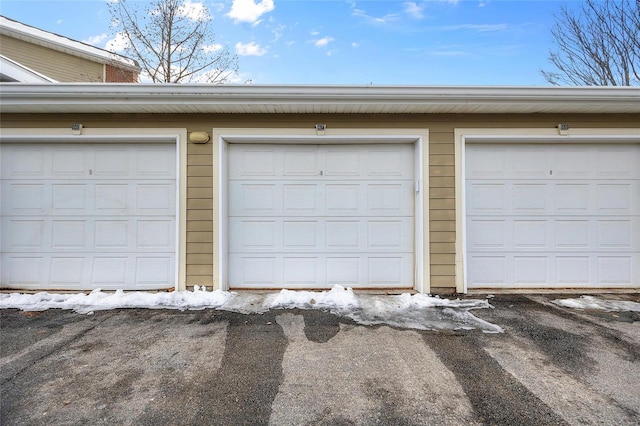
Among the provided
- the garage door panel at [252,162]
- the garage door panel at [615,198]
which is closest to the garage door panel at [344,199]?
the garage door panel at [252,162]

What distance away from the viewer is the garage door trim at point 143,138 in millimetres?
4250

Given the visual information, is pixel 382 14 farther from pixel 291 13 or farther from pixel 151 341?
pixel 151 341

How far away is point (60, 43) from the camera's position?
9062mm

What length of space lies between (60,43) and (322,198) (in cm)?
1021

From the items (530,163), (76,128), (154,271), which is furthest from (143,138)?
(530,163)

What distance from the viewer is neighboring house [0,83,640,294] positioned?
4.29m

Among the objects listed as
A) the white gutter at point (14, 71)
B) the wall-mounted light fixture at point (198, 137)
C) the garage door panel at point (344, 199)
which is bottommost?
the garage door panel at point (344, 199)

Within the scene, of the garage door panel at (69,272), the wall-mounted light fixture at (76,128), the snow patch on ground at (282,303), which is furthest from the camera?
the garage door panel at (69,272)

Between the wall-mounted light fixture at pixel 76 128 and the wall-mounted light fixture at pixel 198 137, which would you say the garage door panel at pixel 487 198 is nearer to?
the wall-mounted light fixture at pixel 198 137

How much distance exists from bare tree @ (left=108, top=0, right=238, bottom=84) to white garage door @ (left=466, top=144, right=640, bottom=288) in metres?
8.88

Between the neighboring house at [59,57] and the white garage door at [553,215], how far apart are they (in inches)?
422

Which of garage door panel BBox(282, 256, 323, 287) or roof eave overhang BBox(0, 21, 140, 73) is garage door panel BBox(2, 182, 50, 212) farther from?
roof eave overhang BBox(0, 21, 140, 73)

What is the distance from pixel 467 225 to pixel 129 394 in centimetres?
429

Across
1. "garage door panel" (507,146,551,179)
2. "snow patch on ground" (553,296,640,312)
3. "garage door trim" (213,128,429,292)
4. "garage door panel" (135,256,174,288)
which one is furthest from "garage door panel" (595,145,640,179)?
"garage door panel" (135,256,174,288)
